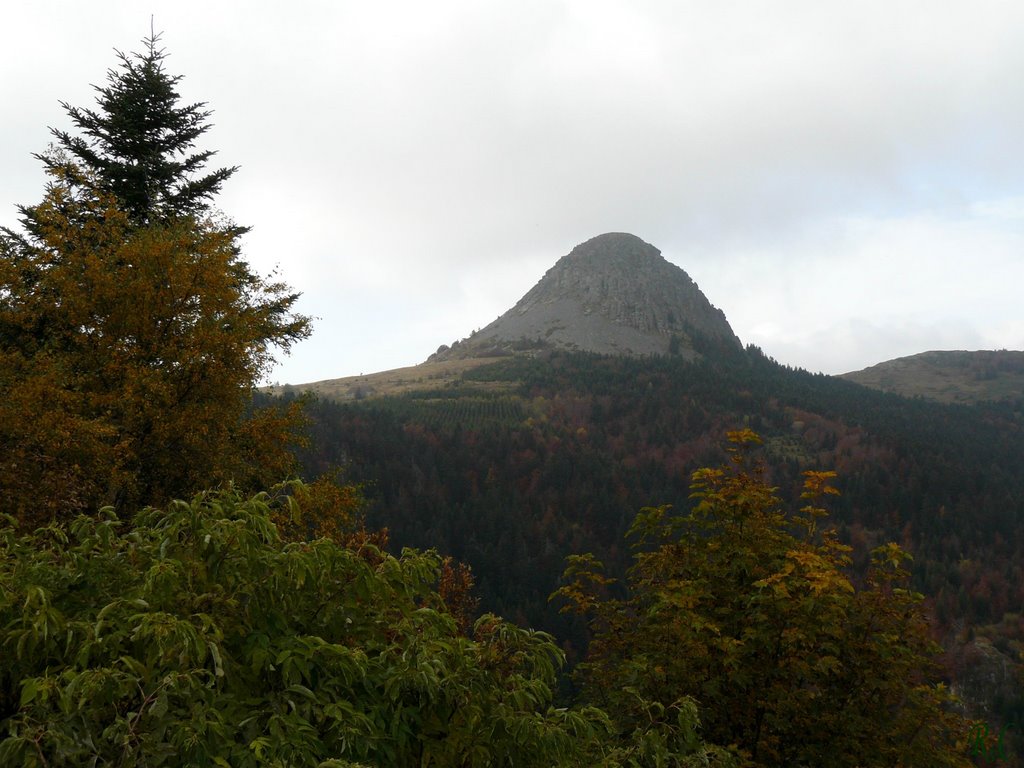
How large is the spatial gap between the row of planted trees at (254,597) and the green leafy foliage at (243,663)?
0.03 metres

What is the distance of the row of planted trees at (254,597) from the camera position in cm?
451

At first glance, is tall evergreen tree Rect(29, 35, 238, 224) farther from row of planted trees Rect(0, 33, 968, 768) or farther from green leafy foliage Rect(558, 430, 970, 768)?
green leafy foliage Rect(558, 430, 970, 768)

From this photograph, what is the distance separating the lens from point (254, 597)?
5273 millimetres

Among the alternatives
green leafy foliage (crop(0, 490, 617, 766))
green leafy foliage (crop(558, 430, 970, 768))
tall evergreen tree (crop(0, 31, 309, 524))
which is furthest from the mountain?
green leafy foliage (crop(0, 490, 617, 766))

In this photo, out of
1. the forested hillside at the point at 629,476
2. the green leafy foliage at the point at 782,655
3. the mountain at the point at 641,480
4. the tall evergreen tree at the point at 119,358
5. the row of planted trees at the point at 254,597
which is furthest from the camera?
the forested hillside at the point at 629,476

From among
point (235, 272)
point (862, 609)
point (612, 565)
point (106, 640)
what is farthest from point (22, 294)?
point (612, 565)

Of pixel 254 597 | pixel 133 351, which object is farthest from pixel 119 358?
pixel 254 597

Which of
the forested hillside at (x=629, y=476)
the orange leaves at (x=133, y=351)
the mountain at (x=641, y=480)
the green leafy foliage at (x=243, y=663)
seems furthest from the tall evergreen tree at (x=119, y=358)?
the forested hillside at (x=629, y=476)

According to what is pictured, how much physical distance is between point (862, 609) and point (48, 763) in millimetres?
10674

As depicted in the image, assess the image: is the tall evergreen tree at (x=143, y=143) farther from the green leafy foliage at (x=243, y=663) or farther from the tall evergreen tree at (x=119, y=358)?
the green leafy foliage at (x=243, y=663)

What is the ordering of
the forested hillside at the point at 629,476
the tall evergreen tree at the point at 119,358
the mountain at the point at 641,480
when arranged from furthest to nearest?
the forested hillside at the point at 629,476 < the mountain at the point at 641,480 < the tall evergreen tree at the point at 119,358

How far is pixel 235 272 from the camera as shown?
745 inches

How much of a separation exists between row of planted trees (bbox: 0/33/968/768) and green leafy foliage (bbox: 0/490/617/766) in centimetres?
3

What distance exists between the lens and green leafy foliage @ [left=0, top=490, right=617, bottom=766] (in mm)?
4043
